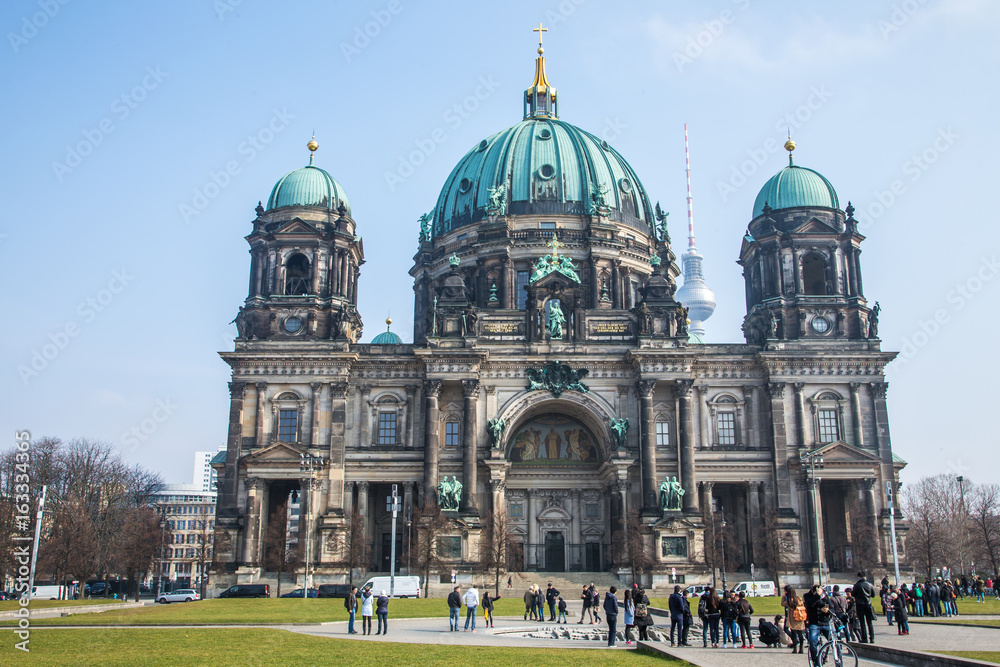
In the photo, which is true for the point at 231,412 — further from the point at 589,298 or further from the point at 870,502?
the point at 870,502

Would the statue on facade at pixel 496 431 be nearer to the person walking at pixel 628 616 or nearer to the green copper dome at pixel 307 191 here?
the green copper dome at pixel 307 191

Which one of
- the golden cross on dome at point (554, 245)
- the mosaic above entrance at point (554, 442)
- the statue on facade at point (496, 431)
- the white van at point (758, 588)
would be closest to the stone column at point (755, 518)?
the white van at point (758, 588)

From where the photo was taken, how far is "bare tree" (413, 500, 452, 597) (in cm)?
5634

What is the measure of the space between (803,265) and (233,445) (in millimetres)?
41045

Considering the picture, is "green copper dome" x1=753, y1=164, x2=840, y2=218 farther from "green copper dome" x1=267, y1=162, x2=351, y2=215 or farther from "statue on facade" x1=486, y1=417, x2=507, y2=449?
"green copper dome" x1=267, y1=162, x2=351, y2=215

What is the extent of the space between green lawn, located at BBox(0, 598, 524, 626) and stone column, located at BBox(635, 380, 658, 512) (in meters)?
13.9

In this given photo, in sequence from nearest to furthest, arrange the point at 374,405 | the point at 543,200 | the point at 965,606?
the point at 965,606
the point at 374,405
the point at 543,200

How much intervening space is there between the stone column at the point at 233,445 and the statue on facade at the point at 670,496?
26.8 m

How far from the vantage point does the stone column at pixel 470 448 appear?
61.1m

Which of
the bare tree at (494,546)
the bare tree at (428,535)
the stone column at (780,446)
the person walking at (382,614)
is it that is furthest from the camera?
the stone column at (780,446)

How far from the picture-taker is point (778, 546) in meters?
59.4

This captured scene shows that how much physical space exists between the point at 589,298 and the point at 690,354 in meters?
12.8

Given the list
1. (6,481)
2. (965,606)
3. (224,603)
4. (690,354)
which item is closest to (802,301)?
(690,354)

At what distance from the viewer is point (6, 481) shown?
7012 cm
